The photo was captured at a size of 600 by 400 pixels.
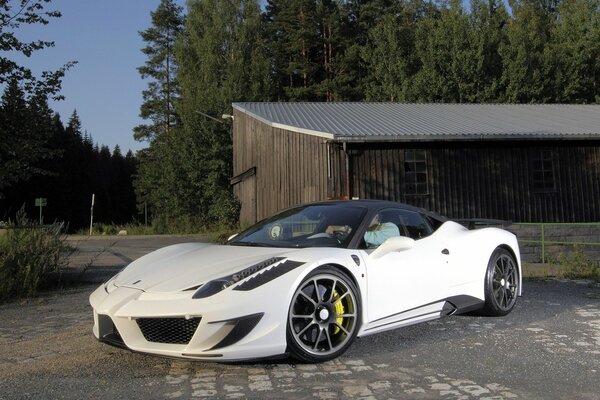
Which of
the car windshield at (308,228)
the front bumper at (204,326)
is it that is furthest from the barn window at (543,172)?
the front bumper at (204,326)

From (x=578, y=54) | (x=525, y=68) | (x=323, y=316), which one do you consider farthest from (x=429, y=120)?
(x=578, y=54)

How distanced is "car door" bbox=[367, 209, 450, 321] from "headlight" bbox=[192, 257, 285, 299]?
908 millimetres

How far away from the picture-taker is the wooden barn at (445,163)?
1922cm

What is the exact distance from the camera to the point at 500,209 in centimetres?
2031

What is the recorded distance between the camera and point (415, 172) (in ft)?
64.8

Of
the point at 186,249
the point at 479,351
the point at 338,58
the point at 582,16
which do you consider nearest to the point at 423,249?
the point at 479,351

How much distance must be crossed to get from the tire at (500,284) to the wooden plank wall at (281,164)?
44.7 ft

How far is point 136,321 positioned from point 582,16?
171ft

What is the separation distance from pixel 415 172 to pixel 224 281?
16639 mm

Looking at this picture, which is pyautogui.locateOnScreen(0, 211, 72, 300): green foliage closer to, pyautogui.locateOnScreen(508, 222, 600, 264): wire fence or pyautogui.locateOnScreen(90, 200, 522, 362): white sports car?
pyautogui.locateOnScreen(90, 200, 522, 362): white sports car

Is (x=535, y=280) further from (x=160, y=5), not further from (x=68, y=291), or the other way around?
(x=160, y=5)

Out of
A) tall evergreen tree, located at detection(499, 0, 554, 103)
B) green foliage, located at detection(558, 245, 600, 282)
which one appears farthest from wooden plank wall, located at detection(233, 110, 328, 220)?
tall evergreen tree, located at detection(499, 0, 554, 103)

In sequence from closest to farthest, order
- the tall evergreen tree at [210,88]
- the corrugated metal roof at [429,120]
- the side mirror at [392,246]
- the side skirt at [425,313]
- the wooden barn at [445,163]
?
the side skirt at [425,313] < the side mirror at [392,246] < the corrugated metal roof at [429,120] < the wooden barn at [445,163] < the tall evergreen tree at [210,88]

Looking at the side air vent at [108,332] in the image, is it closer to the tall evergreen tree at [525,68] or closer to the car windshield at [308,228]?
the car windshield at [308,228]
